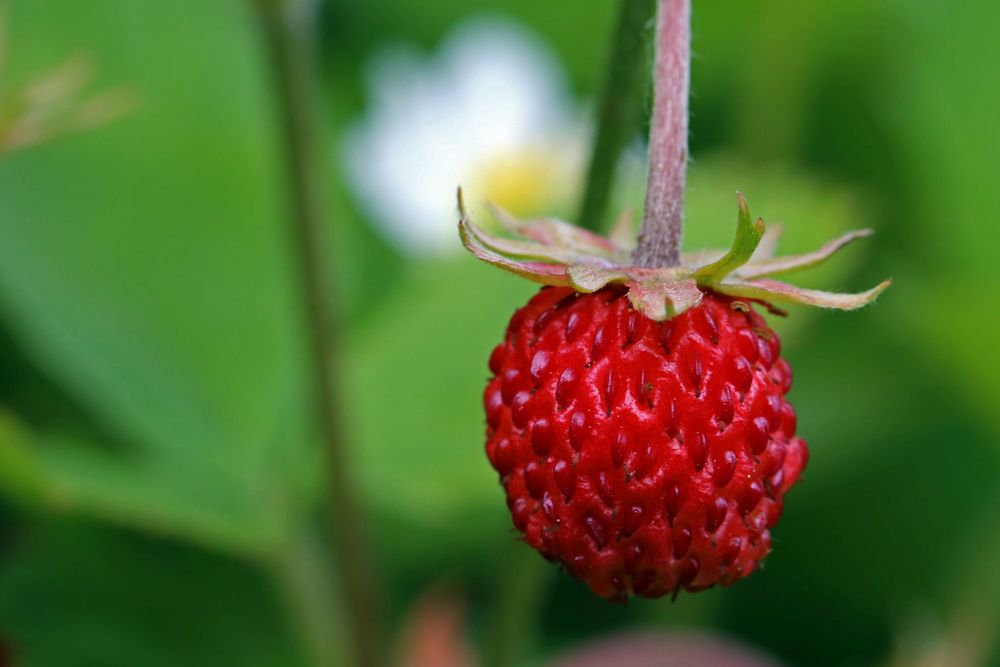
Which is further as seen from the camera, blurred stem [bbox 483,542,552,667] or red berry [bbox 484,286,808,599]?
blurred stem [bbox 483,542,552,667]

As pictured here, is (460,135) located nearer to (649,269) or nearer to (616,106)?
(616,106)

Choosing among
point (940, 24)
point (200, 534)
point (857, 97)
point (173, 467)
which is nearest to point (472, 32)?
point (857, 97)

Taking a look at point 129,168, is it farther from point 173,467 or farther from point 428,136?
point 428,136

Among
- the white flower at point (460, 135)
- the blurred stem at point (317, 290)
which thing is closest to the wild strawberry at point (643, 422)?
the blurred stem at point (317, 290)

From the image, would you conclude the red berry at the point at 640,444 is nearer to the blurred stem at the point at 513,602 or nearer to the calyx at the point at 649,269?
the calyx at the point at 649,269

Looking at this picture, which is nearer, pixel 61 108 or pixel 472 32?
pixel 61 108

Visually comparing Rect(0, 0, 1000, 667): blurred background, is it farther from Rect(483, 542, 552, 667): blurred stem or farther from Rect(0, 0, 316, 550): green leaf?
Rect(483, 542, 552, 667): blurred stem

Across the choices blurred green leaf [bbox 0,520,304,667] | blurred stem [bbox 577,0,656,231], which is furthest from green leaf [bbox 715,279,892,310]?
blurred green leaf [bbox 0,520,304,667]
